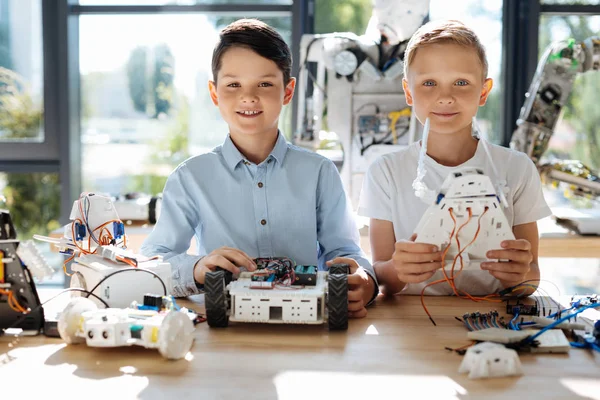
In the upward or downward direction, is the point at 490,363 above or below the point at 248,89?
below

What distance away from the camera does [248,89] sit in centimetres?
133

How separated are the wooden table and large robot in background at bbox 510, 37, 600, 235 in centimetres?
A: 142

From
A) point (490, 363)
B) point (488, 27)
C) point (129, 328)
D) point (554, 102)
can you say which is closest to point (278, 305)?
point (129, 328)

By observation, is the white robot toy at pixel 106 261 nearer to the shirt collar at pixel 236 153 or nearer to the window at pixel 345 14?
the shirt collar at pixel 236 153

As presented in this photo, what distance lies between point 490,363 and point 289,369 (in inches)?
10.3

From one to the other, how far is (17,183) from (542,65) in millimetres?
2258

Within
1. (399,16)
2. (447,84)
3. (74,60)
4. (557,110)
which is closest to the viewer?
(447,84)

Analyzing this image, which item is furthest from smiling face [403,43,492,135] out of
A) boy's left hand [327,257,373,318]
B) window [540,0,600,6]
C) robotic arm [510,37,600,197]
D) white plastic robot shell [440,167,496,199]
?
window [540,0,600,6]

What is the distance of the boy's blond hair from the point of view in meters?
1.28

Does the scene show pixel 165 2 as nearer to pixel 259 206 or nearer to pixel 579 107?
pixel 259 206

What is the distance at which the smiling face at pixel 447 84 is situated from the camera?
1256mm

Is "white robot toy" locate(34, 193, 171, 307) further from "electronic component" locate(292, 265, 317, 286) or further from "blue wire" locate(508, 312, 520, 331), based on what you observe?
"blue wire" locate(508, 312, 520, 331)

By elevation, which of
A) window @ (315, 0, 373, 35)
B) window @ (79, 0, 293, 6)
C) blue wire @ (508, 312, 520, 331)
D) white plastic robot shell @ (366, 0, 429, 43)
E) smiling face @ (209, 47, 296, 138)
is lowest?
blue wire @ (508, 312, 520, 331)

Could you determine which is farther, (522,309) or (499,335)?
(522,309)
